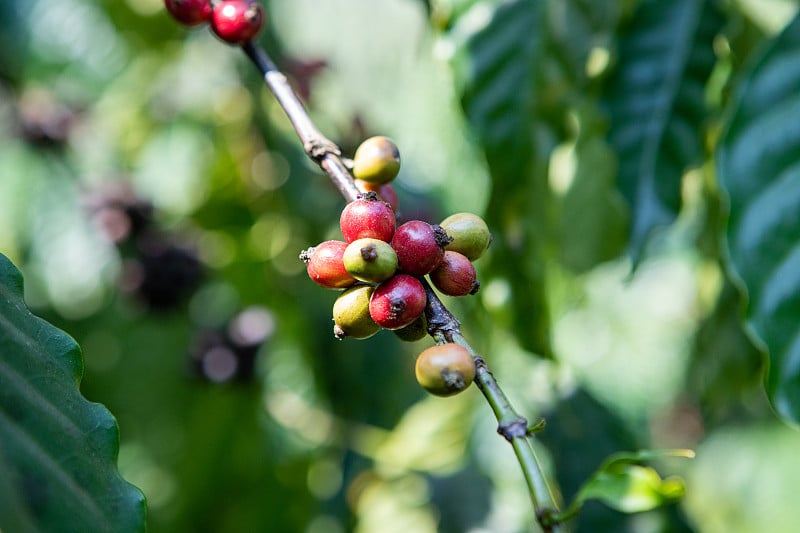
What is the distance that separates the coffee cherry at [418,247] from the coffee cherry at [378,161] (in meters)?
0.10

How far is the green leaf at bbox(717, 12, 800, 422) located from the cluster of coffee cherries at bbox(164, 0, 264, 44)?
63 cm

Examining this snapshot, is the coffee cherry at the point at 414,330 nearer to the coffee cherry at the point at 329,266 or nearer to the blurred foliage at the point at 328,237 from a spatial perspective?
the coffee cherry at the point at 329,266

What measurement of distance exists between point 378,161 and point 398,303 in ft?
0.60

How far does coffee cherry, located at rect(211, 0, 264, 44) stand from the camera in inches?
35.6

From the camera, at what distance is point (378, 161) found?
79cm

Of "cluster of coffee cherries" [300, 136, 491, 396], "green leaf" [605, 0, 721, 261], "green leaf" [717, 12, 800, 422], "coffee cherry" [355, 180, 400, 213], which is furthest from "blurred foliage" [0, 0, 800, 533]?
"cluster of coffee cherries" [300, 136, 491, 396]

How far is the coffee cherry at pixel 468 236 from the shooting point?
2.48 feet

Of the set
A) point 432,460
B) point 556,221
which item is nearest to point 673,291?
point 432,460

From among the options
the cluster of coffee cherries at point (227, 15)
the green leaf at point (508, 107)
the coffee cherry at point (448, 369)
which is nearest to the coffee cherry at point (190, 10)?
the cluster of coffee cherries at point (227, 15)

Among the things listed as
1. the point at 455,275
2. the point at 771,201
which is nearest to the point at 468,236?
the point at 455,275

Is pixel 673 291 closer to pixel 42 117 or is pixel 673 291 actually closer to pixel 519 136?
pixel 519 136

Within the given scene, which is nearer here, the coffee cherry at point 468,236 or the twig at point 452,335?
the twig at point 452,335

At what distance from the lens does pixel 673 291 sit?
9.06 feet

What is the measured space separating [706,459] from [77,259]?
2721mm
